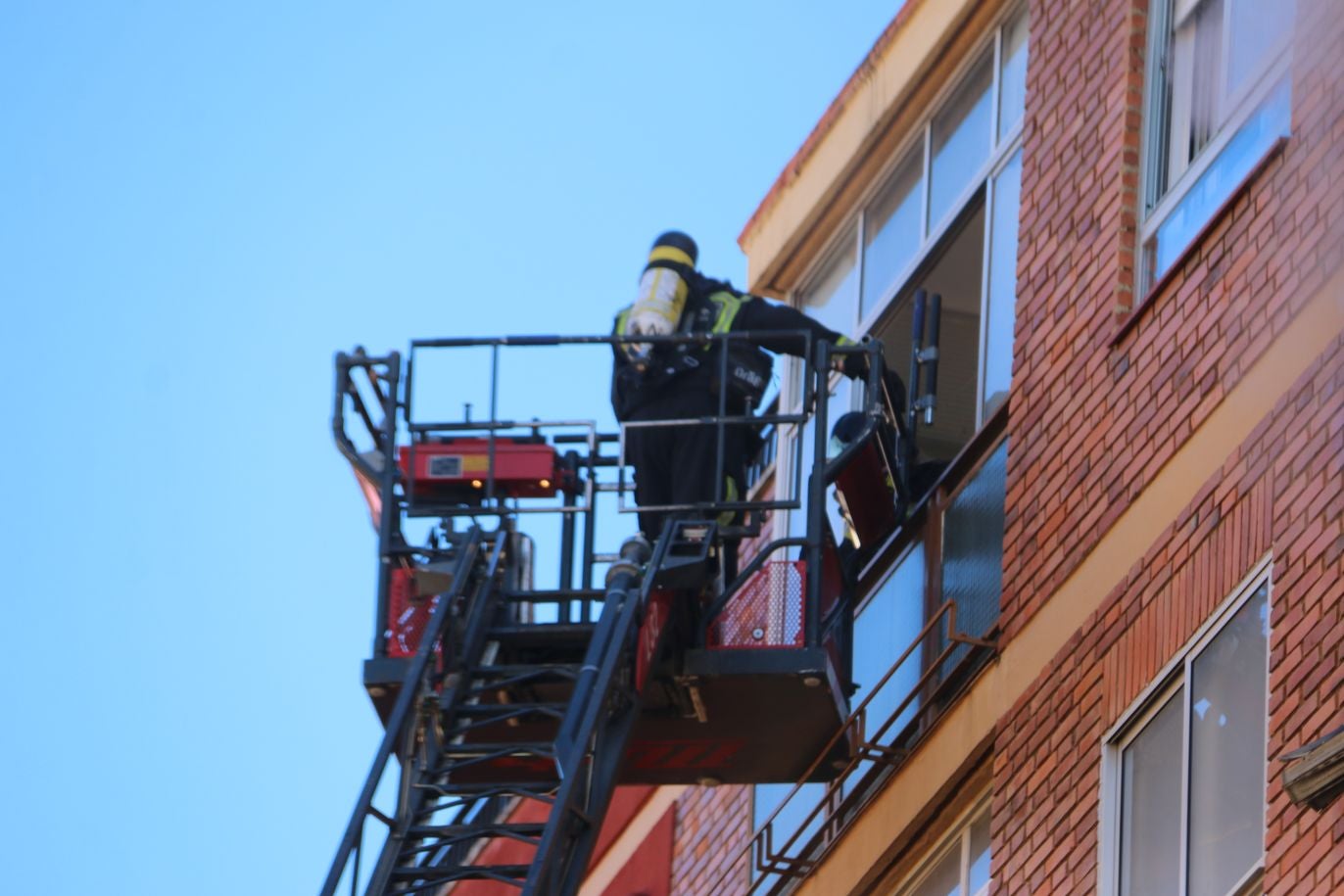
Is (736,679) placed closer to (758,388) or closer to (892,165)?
(758,388)

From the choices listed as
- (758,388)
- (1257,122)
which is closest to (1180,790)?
(1257,122)

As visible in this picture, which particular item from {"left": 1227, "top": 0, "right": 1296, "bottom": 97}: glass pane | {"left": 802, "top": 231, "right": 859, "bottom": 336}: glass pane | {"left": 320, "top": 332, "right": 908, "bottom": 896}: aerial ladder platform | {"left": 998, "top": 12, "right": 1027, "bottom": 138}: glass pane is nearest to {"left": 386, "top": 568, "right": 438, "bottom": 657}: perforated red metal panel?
{"left": 320, "top": 332, "right": 908, "bottom": 896}: aerial ladder platform

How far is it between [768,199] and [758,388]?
4.39m

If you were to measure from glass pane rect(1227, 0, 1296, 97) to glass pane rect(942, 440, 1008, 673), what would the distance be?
2340 millimetres

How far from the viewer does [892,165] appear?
715 inches

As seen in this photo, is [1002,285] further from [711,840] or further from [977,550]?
[711,840]

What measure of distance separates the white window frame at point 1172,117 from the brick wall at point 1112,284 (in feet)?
0.22

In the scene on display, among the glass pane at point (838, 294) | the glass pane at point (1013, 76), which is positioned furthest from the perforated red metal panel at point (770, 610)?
the glass pane at point (838, 294)

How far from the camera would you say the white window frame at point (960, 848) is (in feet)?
46.0

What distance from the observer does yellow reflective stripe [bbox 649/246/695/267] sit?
51.0 ft

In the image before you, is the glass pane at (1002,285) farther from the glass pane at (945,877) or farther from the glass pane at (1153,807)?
the glass pane at (1153,807)

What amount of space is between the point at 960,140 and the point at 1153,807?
589 centimetres

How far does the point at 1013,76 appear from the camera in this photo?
53.3 ft

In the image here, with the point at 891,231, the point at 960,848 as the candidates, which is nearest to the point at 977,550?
the point at 960,848
